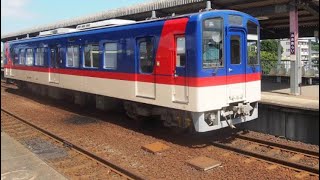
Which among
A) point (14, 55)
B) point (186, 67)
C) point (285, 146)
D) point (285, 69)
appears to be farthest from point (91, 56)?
point (285, 69)

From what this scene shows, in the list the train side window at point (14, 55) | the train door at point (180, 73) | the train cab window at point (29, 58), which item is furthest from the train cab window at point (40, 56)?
the train door at point (180, 73)

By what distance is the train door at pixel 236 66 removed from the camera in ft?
31.2

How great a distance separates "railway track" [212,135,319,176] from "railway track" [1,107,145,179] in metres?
2.79

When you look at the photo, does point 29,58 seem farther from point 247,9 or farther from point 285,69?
point 285,69

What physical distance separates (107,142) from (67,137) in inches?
52.7

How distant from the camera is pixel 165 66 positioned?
9.69 m

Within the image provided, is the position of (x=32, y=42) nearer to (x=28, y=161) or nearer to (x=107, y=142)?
(x=107, y=142)

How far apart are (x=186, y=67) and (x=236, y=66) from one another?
1.39m

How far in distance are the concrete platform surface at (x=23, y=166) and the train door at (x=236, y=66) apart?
4409 mm

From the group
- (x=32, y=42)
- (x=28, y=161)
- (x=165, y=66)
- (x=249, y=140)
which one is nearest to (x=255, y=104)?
(x=249, y=140)

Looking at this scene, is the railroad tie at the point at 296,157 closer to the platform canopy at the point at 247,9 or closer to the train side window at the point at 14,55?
the platform canopy at the point at 247,9

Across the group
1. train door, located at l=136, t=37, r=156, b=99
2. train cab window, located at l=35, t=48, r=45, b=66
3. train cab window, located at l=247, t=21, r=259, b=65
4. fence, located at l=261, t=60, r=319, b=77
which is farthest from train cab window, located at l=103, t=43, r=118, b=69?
fence, located at l=261, t=60, r=319, b=77

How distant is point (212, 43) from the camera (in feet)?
29.9

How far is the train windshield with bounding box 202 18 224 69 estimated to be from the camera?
29.3ft
